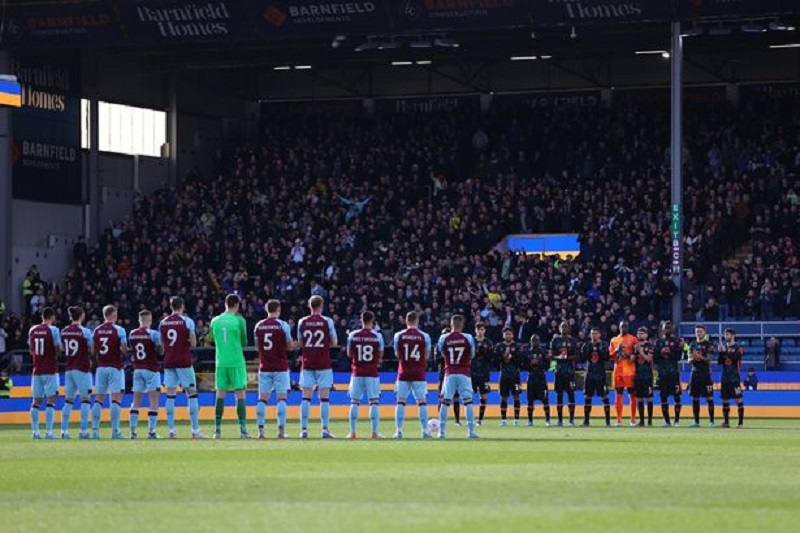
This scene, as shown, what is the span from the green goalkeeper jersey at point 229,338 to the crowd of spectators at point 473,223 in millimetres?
18141

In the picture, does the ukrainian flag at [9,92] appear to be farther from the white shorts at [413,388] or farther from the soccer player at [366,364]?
the white shorts at [413,388]

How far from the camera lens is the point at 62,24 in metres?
53.7

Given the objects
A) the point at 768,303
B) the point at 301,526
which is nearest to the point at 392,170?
the point at 768,303

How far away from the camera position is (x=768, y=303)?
47.0 m

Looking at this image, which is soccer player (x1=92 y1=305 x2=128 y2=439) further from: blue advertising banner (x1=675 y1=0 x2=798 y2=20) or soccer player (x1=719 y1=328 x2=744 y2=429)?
blue advertising banner (x1=675 y1=0 x2=798 y2=20)

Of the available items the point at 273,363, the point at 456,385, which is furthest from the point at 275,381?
the point at 456,385

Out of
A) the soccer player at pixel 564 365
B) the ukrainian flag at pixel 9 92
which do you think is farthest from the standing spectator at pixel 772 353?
the ukrainian flag at pixel 9 92

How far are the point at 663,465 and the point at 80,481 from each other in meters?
7.47

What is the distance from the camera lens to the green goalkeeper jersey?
30.5m

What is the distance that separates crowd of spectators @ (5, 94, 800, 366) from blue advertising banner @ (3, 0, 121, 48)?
25.3ft

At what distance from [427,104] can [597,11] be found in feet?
57.1

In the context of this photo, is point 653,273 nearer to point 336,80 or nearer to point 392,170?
point 392,170

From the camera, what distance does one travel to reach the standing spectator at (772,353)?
150ft

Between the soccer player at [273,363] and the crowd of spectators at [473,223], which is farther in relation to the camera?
the crowd of spectators at [473,223]
